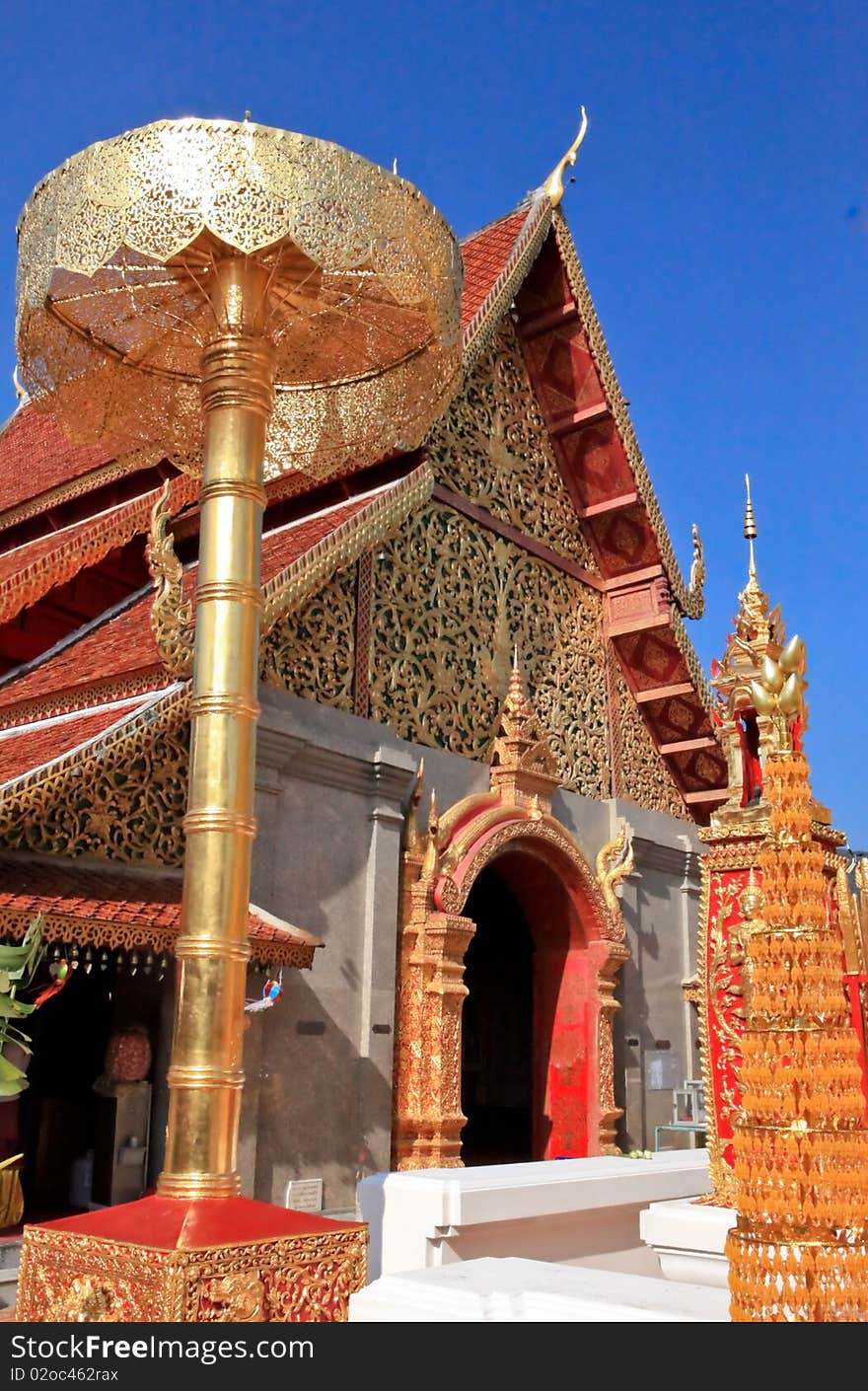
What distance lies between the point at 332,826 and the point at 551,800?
2300 mm

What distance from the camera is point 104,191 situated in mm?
3295

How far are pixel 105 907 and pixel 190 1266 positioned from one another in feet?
8.83

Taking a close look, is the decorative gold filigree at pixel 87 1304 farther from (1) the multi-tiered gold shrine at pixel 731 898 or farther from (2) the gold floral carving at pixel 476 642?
(2) the gold floral carving at pixel 476 642

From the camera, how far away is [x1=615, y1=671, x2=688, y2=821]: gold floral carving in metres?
9.98

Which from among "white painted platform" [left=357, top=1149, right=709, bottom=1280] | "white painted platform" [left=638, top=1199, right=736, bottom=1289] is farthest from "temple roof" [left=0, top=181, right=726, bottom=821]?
"white painted platform" [left=638, top=1199, right=736, bottom=1289]

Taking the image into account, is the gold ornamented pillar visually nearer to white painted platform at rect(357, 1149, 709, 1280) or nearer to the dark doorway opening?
Result: the dark doorway opening

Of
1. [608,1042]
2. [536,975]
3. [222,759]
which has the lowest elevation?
[608,1042]

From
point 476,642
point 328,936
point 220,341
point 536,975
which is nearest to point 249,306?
point 220,341

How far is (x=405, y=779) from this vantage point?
7.57m

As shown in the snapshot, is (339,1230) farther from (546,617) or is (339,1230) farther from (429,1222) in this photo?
(546,617)

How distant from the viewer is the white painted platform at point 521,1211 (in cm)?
469

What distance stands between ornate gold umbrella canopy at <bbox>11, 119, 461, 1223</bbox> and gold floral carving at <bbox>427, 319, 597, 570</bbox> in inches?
176

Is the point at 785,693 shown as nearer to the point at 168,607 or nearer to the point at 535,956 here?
the point at 168,607

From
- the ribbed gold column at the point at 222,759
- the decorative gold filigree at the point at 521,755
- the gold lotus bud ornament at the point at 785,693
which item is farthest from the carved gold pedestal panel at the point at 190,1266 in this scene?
the decorative gold filigree at the point at 521,755
